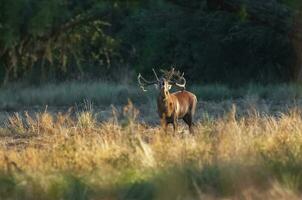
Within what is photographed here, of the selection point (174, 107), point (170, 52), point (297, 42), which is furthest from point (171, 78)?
point (170, 52)

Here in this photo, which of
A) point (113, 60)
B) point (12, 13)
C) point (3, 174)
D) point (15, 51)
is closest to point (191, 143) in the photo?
point (3, 174)

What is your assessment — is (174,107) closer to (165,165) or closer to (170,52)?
(165,165)

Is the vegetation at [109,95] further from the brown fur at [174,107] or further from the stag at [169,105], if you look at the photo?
the stag at [169,105]

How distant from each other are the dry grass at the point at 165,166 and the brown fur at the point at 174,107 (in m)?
3.85

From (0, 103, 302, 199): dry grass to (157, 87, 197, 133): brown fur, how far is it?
151 inches

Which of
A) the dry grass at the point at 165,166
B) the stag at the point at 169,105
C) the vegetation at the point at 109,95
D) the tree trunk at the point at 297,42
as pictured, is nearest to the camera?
the dry grass at the point at 165,166

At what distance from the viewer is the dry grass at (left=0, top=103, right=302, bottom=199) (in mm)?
9562

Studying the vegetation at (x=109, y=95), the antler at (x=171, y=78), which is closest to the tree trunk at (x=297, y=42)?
the vegetation at (x=109, y=95)

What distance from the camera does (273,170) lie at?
32.9 ft

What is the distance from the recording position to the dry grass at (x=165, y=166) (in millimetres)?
9562

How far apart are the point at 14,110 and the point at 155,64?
12.6m

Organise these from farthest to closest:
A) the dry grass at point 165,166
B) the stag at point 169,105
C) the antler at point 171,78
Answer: the antler at point 171,78
the stag at point 169,105
the dry grass at point 165,166

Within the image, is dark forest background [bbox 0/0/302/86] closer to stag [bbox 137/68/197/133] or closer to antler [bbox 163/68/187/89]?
antler [bbox 163/68/187/89]

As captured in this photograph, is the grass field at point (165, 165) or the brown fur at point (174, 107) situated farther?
the brown fur at point (174, 107)
